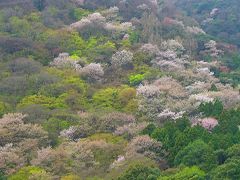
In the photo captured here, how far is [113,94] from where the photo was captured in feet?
138

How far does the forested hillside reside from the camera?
30156mm

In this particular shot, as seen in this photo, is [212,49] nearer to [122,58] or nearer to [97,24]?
[97,24]

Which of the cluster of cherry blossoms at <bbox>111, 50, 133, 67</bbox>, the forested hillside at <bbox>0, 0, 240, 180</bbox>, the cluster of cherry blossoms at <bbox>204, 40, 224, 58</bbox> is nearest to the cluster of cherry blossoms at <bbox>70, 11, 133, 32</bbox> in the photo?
the forested hillside at <bbox>0, 0, 240, 180</bbox>

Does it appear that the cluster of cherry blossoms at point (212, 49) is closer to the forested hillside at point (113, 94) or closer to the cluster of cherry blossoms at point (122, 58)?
the forested hillside at point (113, 94)

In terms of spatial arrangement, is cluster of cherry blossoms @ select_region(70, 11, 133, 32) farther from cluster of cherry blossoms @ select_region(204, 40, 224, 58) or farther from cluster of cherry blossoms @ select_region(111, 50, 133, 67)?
cluster of cherry blossoms @ select_region(204, 40, 224, 58)

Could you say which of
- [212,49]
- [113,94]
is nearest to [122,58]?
[113,94]

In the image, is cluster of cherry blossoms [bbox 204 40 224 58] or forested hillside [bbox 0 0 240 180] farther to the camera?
cluster of cherry blossoms [bbox 204 40 224 58]

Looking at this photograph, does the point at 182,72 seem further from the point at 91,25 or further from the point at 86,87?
the point at 91,25

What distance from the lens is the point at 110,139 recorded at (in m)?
33.9

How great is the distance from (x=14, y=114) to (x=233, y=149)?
13023mm

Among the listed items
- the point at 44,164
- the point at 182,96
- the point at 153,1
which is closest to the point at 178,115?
the point at 182,96

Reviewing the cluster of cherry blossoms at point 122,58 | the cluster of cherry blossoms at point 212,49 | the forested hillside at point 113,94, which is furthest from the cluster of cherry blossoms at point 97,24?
the cluster of cherry blossoms at point 212,49

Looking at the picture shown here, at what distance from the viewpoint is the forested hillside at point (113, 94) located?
30156 millimetres

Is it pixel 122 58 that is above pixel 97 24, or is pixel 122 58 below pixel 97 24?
below
